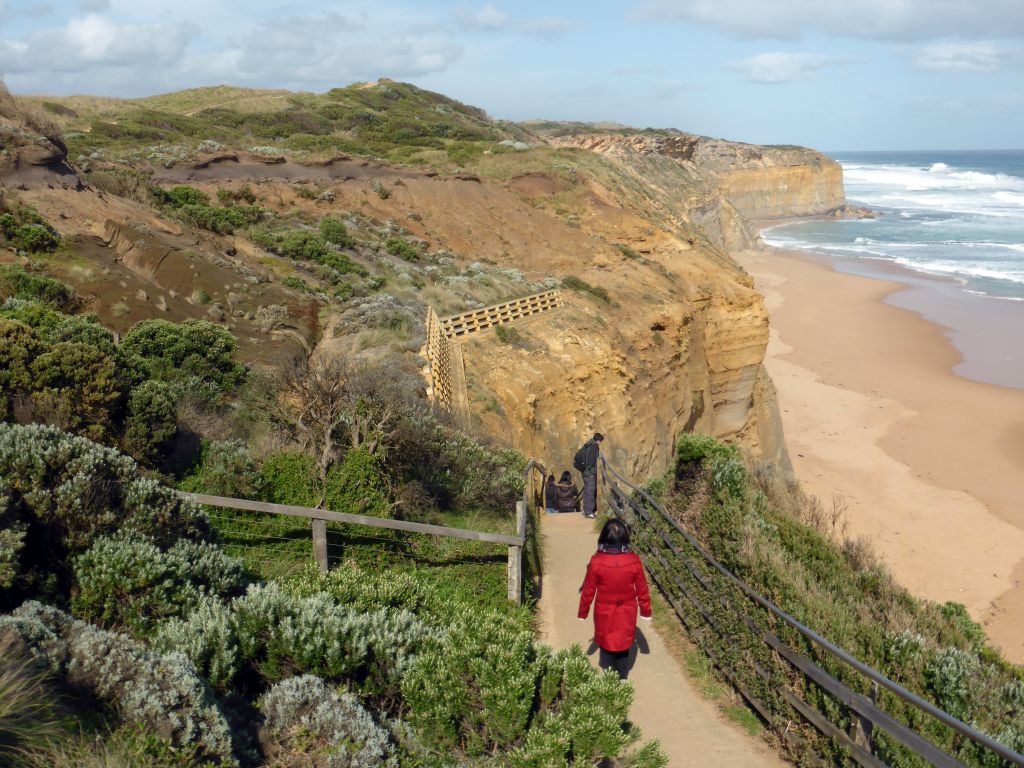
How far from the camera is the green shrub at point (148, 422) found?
8.20 m

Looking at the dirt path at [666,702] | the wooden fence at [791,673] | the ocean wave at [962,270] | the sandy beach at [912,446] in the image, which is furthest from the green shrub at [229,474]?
the ocean wave at [962,270]

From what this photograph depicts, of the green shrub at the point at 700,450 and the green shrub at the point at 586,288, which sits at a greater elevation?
the green shrub at the point at 586,288

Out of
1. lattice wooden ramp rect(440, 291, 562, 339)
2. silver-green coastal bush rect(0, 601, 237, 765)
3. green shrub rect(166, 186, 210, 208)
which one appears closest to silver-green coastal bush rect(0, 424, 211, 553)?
silver-green coastal bush rect(0, 601, 237, 765)

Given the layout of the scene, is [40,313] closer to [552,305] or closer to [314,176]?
[552,305]

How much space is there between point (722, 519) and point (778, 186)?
3839 inches

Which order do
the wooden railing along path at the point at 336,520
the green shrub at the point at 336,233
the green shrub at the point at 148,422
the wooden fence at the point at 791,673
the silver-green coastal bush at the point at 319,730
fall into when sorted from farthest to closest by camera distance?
the green shrub at the point at 336,233 < the green shrub at the point at 148,422 < the wooden railing along path at the point at 336,520 < the wooden fence at the point at 791,673 < the silver-green coastal bush at the point at 319,730

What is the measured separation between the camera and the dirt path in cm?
572

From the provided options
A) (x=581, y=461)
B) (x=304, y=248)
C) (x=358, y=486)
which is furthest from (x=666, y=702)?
(x=304, y=248)

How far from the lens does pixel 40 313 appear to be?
10.4m

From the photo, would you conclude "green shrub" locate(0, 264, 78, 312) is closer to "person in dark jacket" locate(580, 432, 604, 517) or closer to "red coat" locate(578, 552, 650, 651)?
"person in dark jacket" locate(580, 432, 604, 517)

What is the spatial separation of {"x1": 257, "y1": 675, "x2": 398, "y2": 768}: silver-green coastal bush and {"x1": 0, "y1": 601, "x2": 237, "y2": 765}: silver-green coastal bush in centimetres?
33

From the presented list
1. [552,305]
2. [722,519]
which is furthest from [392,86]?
[722,519]

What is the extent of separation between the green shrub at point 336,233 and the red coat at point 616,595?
65.6 ft

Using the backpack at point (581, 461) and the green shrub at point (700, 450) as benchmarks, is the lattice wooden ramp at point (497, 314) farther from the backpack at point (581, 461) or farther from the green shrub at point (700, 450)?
the green shrub at point (700, 450)
